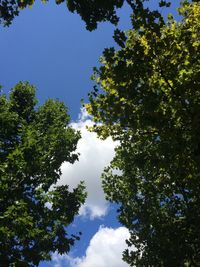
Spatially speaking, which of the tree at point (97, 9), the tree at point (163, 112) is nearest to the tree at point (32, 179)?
the tree at point (163, 112)

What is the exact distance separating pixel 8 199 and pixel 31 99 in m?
8.45

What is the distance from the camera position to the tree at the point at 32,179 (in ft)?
55.1

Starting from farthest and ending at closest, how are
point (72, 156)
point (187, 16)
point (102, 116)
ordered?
point (72, 156) → point (187, 16) → point (102, 116)

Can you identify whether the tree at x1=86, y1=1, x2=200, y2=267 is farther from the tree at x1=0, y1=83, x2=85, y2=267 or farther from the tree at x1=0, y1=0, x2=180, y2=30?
the tree at x1=0, y1=83, x2=85, y2=267

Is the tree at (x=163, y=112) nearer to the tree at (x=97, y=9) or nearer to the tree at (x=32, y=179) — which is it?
the tree at (x=97, y=9)

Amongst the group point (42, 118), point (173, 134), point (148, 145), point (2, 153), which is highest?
point (42, 118)

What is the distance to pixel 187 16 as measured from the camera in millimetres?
13836

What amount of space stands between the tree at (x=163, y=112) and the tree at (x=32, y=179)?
16.0 ft

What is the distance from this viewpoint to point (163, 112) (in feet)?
38.8

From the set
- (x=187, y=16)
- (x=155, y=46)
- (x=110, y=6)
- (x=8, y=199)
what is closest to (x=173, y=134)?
(x=155, y=46)

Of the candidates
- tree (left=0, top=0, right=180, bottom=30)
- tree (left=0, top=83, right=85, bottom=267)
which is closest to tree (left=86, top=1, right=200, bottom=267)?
tree (left=0, top=0, right=180, bottom=30)

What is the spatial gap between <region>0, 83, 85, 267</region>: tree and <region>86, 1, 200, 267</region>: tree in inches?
192

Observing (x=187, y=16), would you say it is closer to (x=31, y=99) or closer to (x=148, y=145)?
(x=148, y=145)

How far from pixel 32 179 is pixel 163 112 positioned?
35.7 ft
